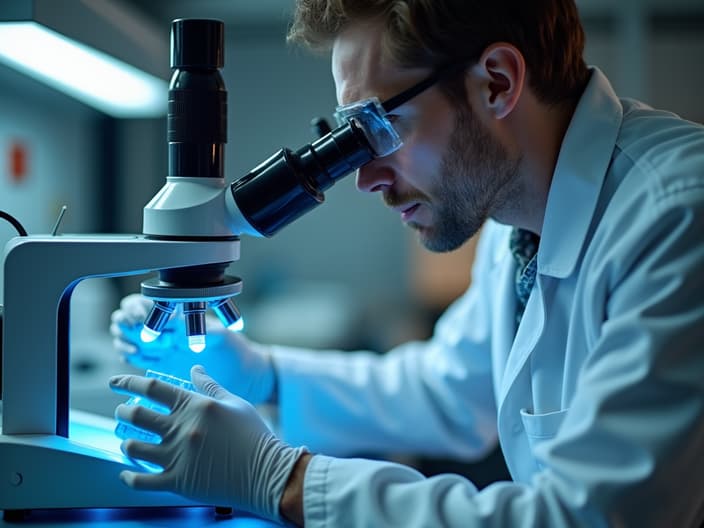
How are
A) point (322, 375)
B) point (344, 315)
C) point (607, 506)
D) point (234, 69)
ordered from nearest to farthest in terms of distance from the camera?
point (607, 506) < point (322, 375) < point (344, 315) < point (234, 69)

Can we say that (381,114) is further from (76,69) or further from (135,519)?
(135,519)

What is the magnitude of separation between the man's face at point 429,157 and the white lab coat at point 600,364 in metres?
0.12

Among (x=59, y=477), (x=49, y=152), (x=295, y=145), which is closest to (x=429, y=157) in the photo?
(x=59, y=477)

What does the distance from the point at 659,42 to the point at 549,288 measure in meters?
3.36

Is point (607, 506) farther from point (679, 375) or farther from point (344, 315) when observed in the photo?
point (344, 315)

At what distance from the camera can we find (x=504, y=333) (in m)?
1.40

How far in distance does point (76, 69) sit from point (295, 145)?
3.06 meters

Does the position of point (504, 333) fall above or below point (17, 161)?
below

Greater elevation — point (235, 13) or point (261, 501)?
point (235, 13)

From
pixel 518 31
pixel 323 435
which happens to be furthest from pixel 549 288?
pixel 323 435

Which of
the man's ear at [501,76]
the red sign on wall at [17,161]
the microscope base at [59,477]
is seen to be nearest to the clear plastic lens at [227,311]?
the microscope base at [59,477]

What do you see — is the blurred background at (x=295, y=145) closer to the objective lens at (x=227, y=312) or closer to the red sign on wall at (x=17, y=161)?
the red sign on wall at (x=17, y=161)

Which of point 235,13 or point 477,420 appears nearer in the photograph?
point 477,420

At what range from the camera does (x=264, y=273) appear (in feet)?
14.0
